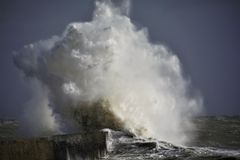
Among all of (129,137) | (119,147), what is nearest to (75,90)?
(129,137)

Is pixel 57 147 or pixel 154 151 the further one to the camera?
pixel 154 151

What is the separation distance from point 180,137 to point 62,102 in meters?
14.5

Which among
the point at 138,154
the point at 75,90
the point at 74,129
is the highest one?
the point at 75,90

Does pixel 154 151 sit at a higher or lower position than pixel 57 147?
lower

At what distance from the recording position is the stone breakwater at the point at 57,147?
2847 cm

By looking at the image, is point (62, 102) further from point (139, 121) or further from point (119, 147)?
point (119, 147)

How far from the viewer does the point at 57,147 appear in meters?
29.2

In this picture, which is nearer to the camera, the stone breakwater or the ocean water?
the ocean water

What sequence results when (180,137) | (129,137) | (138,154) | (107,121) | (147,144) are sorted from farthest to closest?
(180,137), (107,121), (129,137), (147,144), (138,154)

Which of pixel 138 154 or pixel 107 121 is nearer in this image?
pixel 138 154

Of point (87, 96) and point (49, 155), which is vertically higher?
point (87, 96)

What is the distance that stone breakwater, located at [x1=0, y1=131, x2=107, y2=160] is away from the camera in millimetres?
28469

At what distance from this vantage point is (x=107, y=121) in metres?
42.8

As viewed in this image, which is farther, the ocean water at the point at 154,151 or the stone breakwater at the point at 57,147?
the stone breakwater at the point at 57,147
